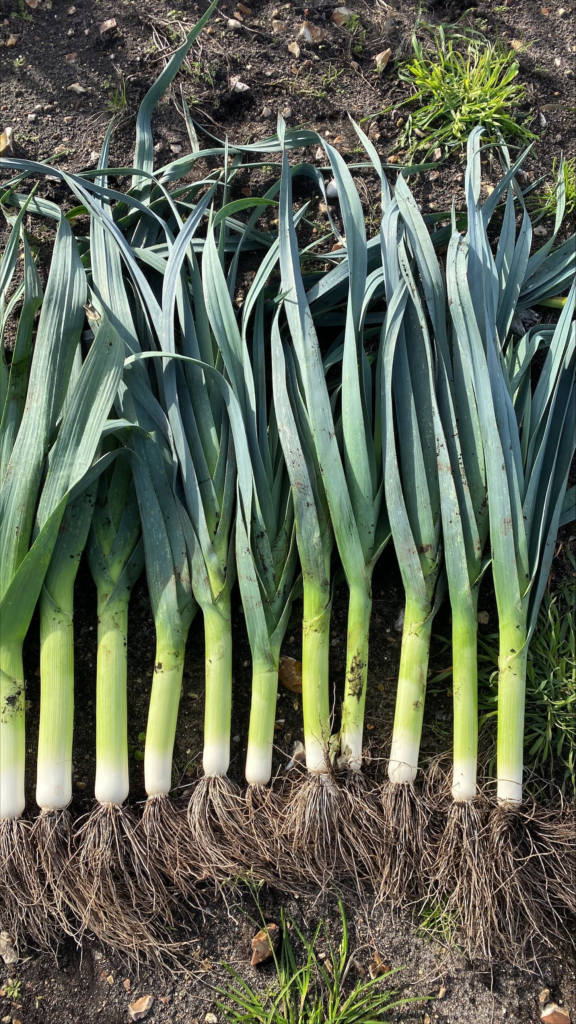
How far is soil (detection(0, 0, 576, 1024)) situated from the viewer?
1435 millimetres

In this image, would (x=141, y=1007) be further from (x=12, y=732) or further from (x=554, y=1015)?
(x=554, y=1015)

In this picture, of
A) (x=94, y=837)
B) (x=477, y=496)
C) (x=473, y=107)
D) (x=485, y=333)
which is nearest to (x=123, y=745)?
(x=94, y=837)

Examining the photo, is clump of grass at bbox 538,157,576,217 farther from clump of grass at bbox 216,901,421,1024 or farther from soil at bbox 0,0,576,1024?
clump of grass at bbox 216,901,421,1024

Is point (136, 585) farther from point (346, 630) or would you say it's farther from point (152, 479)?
Result: point (346, 630)

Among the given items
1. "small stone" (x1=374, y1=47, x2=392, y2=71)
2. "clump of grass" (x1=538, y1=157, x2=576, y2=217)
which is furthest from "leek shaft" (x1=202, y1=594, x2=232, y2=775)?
"small stone" (x1=374, y1=47, x2=392, y2=71)

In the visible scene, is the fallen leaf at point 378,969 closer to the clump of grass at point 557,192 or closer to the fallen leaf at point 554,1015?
the fallen leaf at point 554,1015

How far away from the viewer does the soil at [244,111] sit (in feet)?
4.71

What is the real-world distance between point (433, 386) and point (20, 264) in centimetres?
106

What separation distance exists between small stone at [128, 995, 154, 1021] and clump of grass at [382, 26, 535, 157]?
197 centimetres

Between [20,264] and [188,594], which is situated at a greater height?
[20,264]

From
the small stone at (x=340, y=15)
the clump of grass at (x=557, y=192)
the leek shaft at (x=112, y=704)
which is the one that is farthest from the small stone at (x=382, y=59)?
the leek shaft at (x=112, y=704)

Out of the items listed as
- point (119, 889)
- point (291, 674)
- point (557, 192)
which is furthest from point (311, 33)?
point (119, 889)

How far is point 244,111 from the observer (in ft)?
5.91

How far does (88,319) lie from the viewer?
4.62 feet
